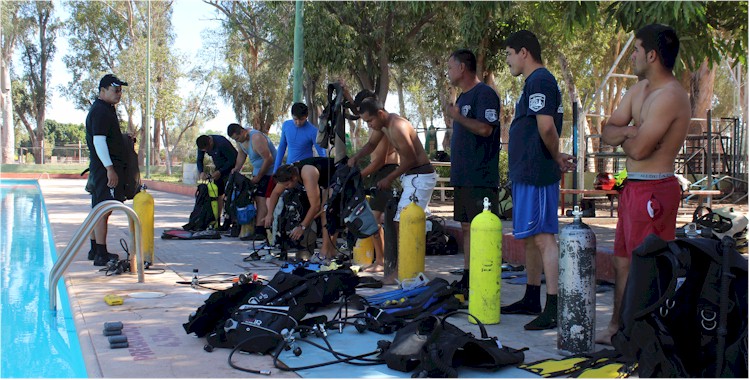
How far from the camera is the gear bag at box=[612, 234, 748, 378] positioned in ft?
11.5

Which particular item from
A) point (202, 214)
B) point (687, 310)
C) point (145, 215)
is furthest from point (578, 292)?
point (202, 214)

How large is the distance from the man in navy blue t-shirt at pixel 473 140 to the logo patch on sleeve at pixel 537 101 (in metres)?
1.04

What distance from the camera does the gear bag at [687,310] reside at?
351 cm

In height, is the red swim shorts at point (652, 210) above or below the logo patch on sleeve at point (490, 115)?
below

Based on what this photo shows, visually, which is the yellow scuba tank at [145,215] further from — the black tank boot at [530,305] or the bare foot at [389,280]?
the black tank boot at [530,305]

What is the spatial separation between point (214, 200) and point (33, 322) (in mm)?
5525

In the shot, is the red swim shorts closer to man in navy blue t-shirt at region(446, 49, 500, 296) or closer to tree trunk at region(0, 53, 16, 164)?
man in navy blue t-shirt at region(446, 49, 500, 296)

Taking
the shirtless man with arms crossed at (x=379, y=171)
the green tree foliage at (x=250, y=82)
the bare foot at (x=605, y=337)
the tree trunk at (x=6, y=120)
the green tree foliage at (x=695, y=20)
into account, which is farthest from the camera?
the tree trunk at (x=6, y=120)

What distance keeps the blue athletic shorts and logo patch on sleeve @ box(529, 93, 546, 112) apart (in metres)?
0.54

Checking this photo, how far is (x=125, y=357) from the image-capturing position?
15.0ft

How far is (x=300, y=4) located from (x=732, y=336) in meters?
12.1

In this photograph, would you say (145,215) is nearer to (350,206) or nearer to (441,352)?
(350,206)

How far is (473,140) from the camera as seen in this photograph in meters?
6.44

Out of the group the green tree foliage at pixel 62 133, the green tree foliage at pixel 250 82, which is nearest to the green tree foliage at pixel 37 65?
the green tree foliage at pixel 250 82
